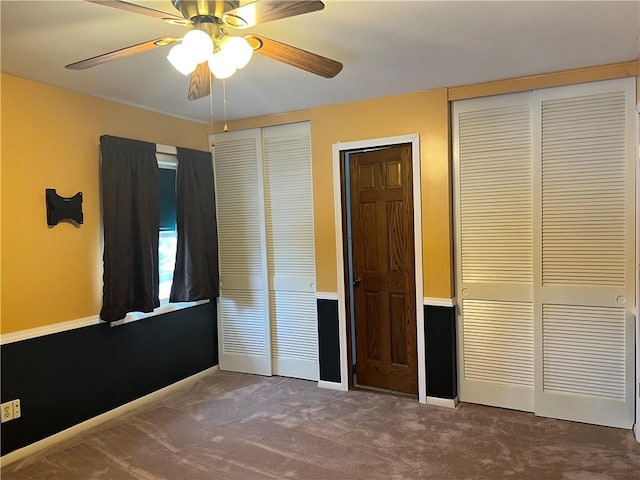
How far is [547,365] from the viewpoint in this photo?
3.29 m

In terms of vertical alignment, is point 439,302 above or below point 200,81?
below

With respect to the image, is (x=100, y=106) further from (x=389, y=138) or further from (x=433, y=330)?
(x=433, y=330)

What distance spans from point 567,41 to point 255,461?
9.69 feet

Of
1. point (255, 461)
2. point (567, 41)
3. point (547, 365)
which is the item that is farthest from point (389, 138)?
point (255, 461)

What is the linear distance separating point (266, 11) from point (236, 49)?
19 centimetres

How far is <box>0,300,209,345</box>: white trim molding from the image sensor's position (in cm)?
289

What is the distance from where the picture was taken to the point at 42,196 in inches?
121

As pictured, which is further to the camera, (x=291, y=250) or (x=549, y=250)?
(x=291, y=250)

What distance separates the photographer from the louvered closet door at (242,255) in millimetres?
4297

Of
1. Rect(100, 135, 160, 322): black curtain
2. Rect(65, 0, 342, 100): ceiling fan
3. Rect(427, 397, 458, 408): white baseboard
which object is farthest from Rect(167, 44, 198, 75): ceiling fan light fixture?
Rect(427, 397, 458, 408): white baseboard

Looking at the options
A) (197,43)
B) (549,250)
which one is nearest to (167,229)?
(197,43)

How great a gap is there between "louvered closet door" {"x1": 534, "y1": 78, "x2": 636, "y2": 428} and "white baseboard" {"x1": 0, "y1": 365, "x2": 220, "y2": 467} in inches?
111

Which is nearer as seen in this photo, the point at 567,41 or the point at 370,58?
the point at 567,41

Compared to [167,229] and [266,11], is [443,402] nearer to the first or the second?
[167,229]
